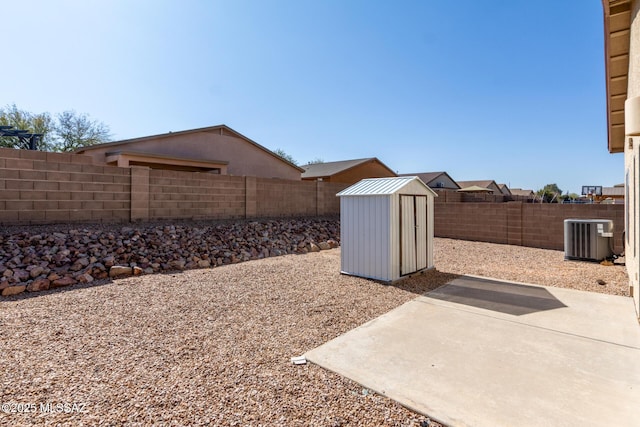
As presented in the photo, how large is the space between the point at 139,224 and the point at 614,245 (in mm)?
13360

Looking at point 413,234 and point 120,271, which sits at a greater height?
point 413,234

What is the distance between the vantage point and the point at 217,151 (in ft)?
56.0

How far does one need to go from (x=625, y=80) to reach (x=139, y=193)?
11149 mm

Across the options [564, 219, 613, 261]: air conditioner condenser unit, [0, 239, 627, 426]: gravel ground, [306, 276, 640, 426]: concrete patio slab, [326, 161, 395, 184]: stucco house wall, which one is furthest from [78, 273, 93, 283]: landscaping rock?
[326, 161, 395, 184]: stucco house wall

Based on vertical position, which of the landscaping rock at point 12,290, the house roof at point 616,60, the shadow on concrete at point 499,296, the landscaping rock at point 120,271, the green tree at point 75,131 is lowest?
the shadow on concrete at point 499,296

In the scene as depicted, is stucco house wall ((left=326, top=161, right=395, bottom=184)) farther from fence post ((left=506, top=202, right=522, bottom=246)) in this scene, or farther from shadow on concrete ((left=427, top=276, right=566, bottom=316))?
shadow on concrete ((left=427, top=276, right=566, bottom=316))

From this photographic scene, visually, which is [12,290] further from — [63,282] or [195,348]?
[195,348]

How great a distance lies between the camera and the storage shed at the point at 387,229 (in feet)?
19.4

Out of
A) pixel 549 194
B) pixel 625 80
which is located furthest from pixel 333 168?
pixel 549 194

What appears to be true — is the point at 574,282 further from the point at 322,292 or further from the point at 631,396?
the point at 322,292

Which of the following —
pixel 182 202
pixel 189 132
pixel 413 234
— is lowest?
pixel 413 234

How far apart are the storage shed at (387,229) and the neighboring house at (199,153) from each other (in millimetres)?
10786

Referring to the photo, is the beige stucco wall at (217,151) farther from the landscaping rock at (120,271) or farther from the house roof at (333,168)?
the landscaping rock at (120,271)

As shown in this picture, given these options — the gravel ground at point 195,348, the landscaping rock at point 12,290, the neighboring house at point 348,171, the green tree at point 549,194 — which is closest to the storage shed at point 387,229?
the gravel ground at point 195,348
